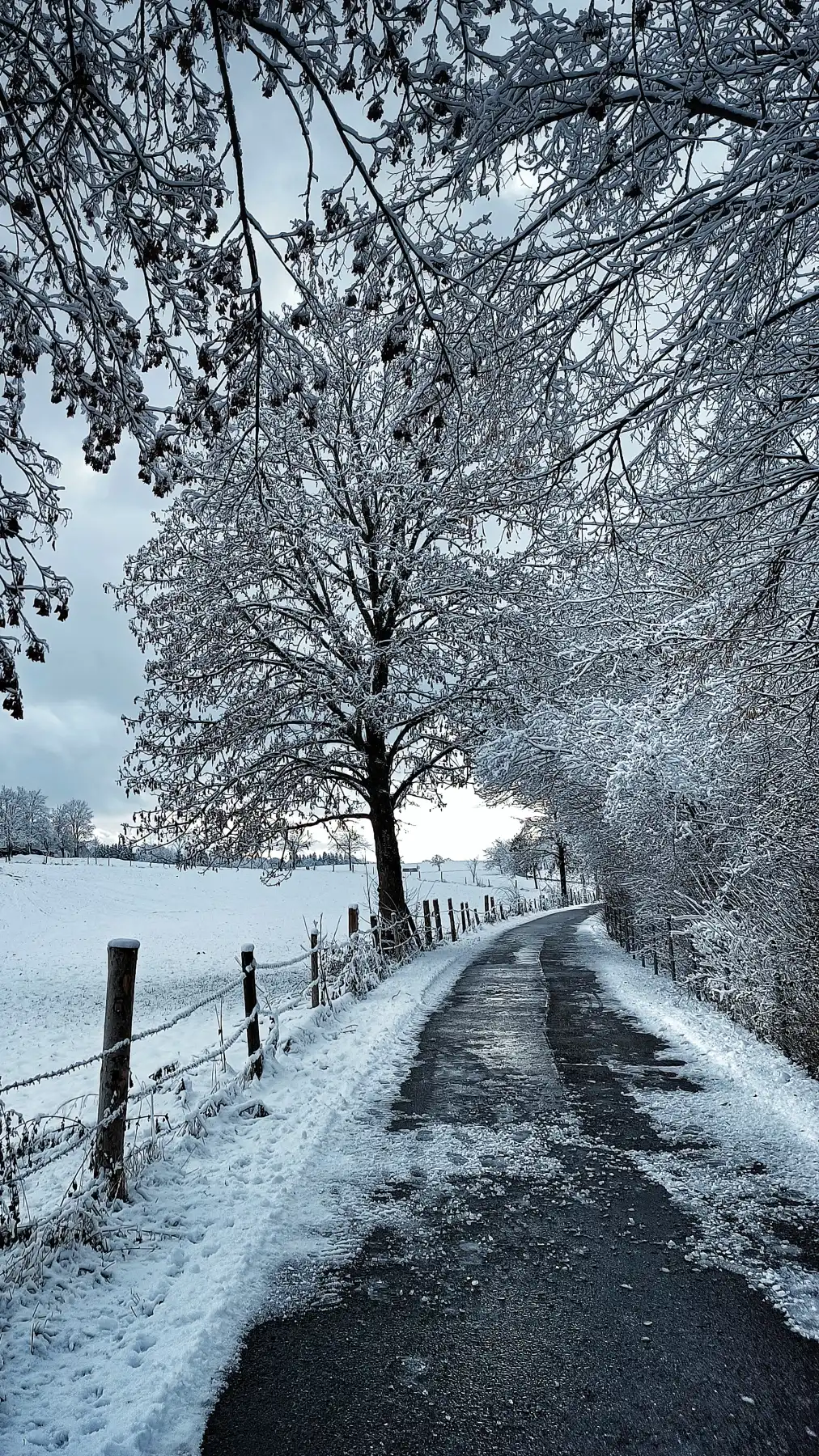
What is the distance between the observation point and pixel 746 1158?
494 centimetres

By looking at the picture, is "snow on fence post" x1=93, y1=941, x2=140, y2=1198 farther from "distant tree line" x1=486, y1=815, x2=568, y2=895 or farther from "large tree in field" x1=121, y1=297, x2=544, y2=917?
"distant tree line" x1=486, y1=815, x2=568, y2=895

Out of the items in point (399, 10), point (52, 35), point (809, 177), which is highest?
point (52, 35)

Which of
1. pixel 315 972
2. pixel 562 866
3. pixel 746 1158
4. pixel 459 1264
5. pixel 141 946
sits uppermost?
pixel 562 866

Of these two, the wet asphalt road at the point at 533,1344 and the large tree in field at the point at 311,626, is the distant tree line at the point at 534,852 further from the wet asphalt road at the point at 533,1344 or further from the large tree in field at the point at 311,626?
the wet asphalt road at the point at 533,1344

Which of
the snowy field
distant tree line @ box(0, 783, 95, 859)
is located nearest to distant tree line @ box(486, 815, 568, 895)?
the snowy field

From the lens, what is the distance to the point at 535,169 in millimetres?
4441

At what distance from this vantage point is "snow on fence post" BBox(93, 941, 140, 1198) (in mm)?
4297

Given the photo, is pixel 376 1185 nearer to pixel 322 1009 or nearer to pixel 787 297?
pixel 322 1009

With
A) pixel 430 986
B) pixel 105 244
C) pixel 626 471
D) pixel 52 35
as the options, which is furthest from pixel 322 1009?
pixel 52 35

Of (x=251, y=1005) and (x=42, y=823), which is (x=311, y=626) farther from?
(x=42, y=823)

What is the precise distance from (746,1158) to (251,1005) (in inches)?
175

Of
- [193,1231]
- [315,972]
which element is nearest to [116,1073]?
[193,1231]

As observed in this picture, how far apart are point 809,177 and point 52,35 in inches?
147

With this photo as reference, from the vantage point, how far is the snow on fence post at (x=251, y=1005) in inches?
270
